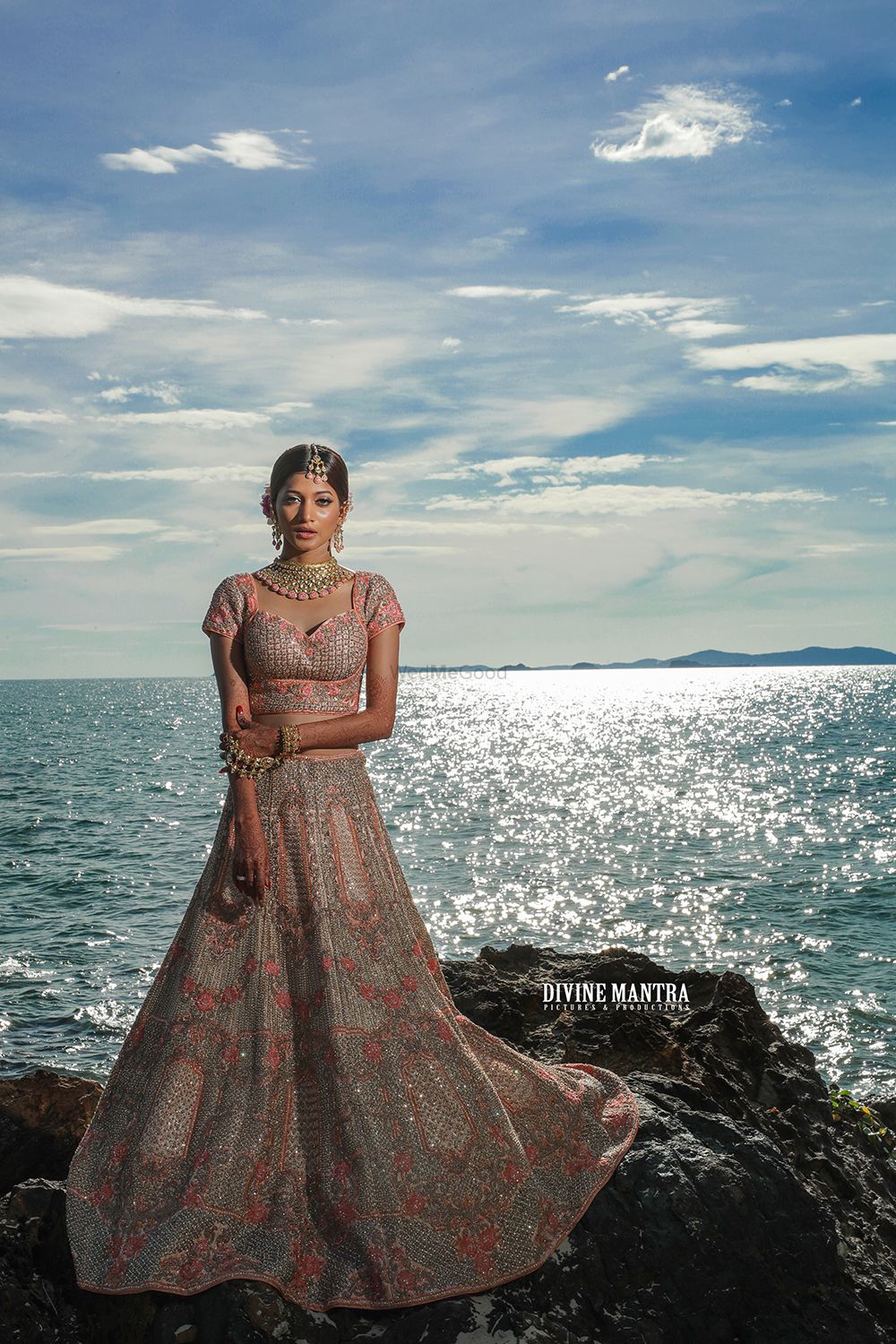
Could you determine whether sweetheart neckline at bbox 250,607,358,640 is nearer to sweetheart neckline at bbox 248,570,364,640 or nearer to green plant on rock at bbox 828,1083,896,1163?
sweetheart neckline at bbox 248,570,364,640

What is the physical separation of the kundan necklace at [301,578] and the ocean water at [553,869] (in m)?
10.1

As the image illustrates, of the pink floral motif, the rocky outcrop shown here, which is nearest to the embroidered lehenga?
the pink floral motif

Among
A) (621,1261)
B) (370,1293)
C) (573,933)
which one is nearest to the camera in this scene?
(370,1293)

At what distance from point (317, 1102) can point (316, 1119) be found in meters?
0.07

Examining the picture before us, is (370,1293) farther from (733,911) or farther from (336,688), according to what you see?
(733,911)

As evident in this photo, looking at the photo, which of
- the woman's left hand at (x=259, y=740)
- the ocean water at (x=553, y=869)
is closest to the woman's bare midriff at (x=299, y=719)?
the woman's left hand at (x=259, y=740)

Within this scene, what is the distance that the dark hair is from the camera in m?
5.36

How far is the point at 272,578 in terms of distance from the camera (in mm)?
5438

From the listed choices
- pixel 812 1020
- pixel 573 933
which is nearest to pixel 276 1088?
pixel 812 1020

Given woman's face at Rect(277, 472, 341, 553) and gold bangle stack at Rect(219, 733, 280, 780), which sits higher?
woman's face at Rect(277, 472, 341, 553)

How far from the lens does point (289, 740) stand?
16.9ft

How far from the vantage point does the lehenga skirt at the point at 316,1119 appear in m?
4.83

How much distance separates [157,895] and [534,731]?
8138 centimetres

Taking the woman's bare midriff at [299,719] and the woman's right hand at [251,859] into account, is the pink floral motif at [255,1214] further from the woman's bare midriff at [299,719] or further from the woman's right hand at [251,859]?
the woman's bare midriff at [299,719]
